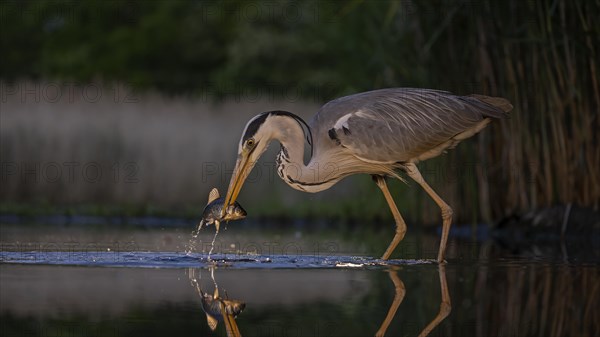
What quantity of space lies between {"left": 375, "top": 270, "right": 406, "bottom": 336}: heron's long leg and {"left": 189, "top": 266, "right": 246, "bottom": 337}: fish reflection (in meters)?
0.66

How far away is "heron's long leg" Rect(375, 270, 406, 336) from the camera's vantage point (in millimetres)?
6081

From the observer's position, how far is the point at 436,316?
661cm

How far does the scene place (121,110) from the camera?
19719mm

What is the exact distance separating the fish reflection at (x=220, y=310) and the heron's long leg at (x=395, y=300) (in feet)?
2.16

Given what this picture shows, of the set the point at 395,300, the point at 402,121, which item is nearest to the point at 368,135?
the point at 402,121

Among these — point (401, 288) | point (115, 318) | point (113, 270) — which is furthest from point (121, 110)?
point (115, 318)

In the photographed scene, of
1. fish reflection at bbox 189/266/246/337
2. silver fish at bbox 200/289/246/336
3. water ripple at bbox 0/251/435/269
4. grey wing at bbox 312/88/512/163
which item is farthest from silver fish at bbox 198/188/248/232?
silver fish at bbox 200/289/246/336

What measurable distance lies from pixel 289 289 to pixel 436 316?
1388 mm

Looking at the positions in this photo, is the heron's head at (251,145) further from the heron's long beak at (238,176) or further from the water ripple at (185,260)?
the water ripple at (185,260)

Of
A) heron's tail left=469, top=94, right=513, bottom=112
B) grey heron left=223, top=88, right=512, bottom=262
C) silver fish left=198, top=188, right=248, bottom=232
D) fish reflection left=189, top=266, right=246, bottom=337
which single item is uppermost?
heron's tail left=469, top=94, right=513, bottom=112

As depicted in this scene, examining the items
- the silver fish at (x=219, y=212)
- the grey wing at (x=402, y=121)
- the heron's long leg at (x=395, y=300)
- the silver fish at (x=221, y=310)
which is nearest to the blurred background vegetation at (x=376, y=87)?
the grey wing at (x=402, y=121)

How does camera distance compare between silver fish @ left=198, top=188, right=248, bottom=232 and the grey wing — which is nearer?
silver fish @ left=198, top=188, right=248, bottom=232

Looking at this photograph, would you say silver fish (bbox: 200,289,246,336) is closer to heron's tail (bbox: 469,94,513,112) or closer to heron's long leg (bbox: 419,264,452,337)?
heron's long leg (bbox: 419,264,452,337)

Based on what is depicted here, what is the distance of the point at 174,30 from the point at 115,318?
30.7 metres
